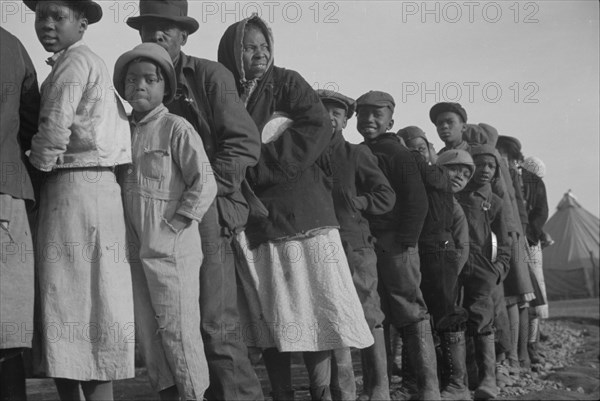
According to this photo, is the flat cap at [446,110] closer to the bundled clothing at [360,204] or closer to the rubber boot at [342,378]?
the bundled clothing at [360,204]

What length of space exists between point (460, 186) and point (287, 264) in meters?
2.62

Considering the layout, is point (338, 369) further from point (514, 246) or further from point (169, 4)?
point (514, 246)

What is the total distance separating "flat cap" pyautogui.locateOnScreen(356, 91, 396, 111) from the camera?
268 inches

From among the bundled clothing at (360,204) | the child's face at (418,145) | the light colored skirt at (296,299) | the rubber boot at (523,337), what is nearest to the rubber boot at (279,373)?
the light colored skirt at (296,299)

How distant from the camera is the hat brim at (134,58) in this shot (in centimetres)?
460

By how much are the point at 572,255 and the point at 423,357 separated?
14.1 metres

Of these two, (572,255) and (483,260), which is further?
(572,255)

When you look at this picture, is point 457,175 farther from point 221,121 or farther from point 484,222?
point 221,121

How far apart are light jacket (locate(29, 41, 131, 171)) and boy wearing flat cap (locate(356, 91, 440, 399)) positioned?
2.59 metres

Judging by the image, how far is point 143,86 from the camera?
15.3 feet

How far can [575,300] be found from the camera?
65.7ft

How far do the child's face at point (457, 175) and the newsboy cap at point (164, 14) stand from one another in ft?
9.85

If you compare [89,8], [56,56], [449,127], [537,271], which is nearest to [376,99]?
[449,127]

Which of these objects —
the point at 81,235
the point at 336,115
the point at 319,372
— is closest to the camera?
the point at 81,235
